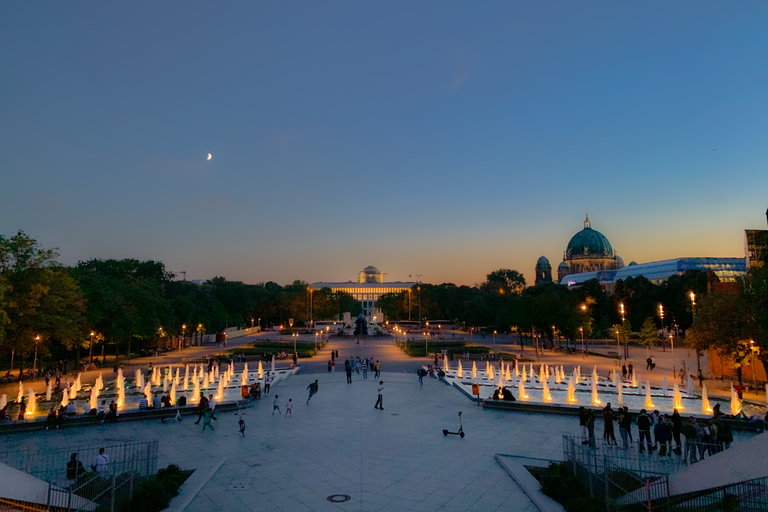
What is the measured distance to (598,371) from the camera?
3838 cm

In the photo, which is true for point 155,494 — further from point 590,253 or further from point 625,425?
point 590,253

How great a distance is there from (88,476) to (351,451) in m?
7.34

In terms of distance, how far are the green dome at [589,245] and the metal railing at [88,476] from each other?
188255 mm

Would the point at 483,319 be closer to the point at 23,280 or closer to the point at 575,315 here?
the point at 575,315

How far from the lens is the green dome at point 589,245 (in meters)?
183

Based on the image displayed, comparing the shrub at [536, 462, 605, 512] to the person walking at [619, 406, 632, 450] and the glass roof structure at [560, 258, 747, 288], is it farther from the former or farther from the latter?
the glass roof structure at [560, 258, 747, 288]

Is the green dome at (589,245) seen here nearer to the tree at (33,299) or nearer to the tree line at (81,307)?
the tree line at (81,307)

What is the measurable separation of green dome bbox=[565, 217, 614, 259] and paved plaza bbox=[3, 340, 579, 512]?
174m

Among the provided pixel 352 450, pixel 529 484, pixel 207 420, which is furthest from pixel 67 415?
pixel 529 484

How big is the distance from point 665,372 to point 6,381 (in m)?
46.7

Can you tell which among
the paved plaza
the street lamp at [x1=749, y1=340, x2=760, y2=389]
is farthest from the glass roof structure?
the paved plaza

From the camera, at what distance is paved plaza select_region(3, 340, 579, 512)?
1198 centimetres

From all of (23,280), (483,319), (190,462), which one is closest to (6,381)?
(23,280)

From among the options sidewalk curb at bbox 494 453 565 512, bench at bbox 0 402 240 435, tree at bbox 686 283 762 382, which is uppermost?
tree at bbox 686 283 762 382
